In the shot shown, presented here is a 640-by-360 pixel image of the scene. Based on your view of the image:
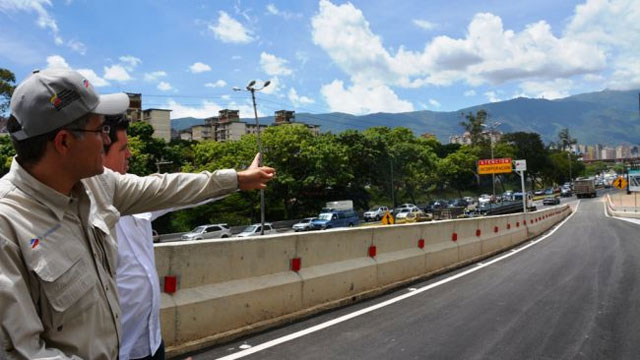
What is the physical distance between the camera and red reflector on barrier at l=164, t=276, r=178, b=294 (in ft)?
16.2

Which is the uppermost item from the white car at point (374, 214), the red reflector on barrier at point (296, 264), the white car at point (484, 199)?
the red reflector on barrier at point (296, 264)

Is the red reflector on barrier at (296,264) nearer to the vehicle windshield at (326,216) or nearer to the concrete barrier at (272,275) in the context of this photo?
the concrete barrier at (272,275)

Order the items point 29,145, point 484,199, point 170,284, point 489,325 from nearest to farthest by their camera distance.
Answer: point 29,145 < point 170,284 < point 489,325 < point 484,199

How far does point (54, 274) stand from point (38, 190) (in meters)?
0.28

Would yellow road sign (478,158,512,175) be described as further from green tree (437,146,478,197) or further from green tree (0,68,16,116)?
green tree (0,68,16,116)

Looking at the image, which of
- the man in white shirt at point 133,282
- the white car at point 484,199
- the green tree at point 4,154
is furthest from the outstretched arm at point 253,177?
the white car at point 484,199

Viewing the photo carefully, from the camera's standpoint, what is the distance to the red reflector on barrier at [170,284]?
16.2 feet

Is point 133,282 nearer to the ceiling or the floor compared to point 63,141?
nearer to the floor

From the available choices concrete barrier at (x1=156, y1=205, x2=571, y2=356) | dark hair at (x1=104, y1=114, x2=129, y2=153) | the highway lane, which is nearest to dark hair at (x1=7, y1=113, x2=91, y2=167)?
dark hair at (x1=104, y1=114, x2=129, y2=153)

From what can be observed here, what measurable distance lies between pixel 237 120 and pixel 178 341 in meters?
169

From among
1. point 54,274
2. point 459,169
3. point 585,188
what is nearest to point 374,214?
point 459,169

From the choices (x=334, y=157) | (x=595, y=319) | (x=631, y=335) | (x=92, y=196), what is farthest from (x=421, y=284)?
(x=334, y=157)

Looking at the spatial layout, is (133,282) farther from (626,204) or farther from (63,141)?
(626,204)

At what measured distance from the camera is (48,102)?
1550 mm
